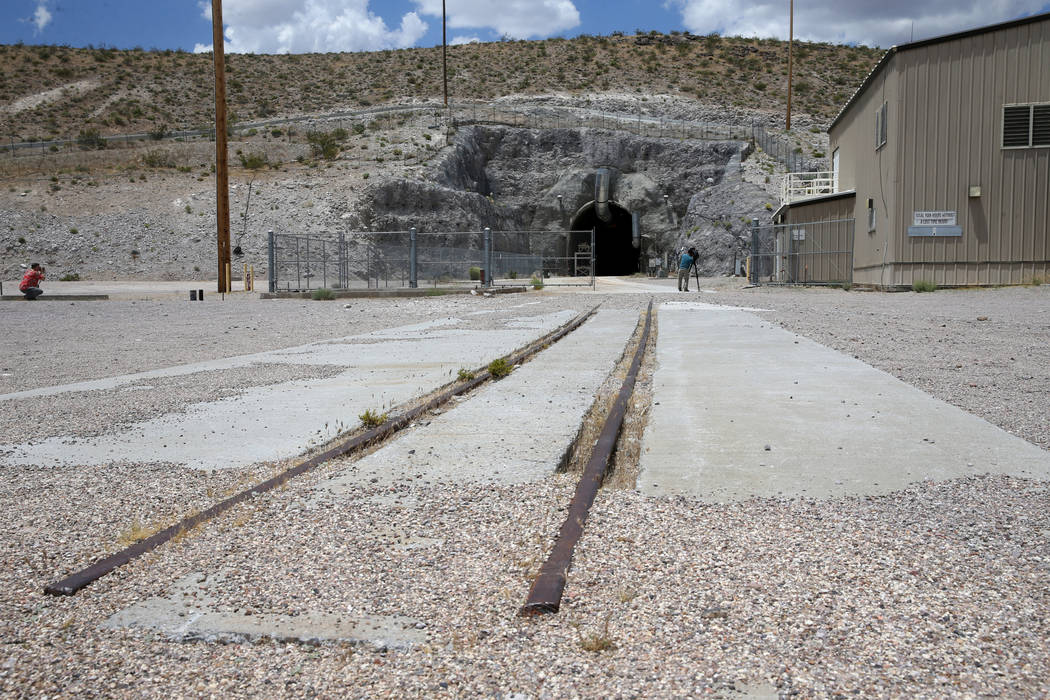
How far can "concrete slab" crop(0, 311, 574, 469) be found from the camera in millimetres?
4352

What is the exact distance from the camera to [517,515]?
10.4 feet

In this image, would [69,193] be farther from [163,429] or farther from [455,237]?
[163,429]

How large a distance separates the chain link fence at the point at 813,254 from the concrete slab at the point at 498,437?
25375 mm

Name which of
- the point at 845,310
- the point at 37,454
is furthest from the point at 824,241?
the point at 37,454

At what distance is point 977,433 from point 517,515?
9.34 ft

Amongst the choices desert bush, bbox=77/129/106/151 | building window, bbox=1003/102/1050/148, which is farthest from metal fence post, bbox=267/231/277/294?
desert bush, bbox=77/129/106/151

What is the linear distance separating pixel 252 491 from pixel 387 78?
74.5 m

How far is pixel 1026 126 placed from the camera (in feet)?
78.8

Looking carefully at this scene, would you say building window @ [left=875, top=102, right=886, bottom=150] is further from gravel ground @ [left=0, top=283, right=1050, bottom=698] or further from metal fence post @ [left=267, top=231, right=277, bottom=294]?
gravel ground @ [left=0, top=283, right=1050, bottom=698]

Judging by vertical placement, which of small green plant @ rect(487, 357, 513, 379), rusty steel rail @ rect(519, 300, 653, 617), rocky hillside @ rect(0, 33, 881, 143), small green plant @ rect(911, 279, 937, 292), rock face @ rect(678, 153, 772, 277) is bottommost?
rusty steel rail @ rect(519, 300, 653, 617)

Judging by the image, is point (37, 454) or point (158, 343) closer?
point (37, 454)

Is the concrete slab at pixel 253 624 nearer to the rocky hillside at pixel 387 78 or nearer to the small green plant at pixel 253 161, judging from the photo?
the small green plant at pixel 253 161

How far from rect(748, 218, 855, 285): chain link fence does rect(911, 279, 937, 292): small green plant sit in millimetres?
4718

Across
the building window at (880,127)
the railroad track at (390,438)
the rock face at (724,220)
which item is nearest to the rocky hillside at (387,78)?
the rock face at (724,220)
